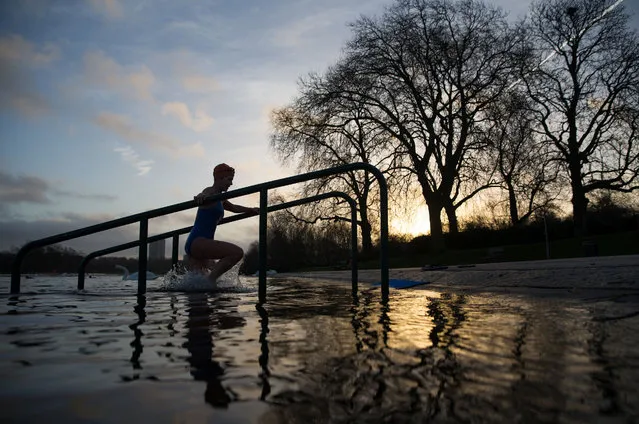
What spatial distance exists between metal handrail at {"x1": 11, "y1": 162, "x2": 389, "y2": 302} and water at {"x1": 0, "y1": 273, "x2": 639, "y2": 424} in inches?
70.3

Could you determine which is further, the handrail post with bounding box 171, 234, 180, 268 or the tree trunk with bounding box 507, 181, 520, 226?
the tree trunk with bounding box 507, 181, 520, 226

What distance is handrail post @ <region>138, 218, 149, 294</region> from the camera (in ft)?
14.6

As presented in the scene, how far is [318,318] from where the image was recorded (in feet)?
7.59

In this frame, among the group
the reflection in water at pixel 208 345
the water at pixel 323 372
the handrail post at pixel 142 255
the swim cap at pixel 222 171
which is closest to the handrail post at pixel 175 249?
the swim cap at pixel 222 171

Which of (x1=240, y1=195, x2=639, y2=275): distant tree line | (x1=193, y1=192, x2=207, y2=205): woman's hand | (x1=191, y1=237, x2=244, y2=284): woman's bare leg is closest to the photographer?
(x1=193, y1=192, x2=207, y2=205): woman's hand

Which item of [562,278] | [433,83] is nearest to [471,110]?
[433,83]

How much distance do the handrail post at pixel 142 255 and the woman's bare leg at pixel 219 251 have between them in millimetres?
696

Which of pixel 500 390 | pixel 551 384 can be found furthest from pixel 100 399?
pixel 551 384

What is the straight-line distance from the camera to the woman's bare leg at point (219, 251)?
5141 mm

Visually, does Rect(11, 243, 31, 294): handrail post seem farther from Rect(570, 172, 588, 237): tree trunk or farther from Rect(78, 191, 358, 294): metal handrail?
Rect(570, 172, 588, 237): tree trunk

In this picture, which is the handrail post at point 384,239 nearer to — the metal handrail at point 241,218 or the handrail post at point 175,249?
the metal handrail at point 241,218

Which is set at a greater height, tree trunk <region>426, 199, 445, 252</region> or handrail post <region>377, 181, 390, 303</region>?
tree trunk <region>426, 199, 445, 252</region>

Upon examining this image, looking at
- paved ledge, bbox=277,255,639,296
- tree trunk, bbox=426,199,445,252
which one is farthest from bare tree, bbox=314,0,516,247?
paved ledge, bbox=277,255,639,296

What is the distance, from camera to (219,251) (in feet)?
16.9
